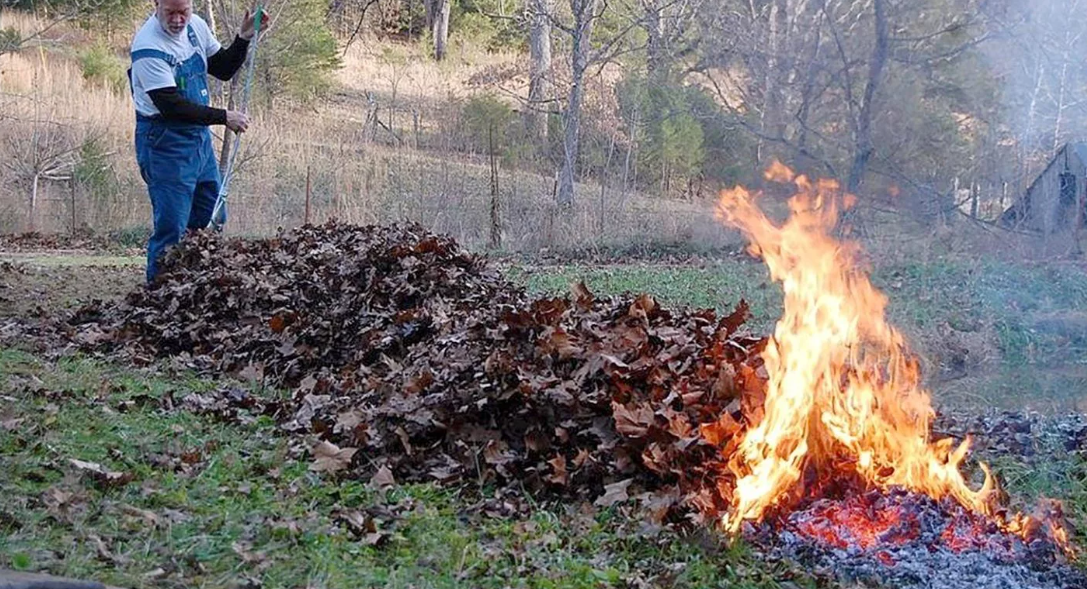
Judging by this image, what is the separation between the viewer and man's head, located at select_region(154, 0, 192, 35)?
736 cm

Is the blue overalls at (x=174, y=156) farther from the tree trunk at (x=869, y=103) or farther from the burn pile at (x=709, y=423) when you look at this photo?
the tree trunk at (x=869, y=103)

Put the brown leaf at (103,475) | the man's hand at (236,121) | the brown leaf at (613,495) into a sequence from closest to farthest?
the brown leaf at (103,475) → the brown leaf at (613,495) → the man's hand at (236,121)

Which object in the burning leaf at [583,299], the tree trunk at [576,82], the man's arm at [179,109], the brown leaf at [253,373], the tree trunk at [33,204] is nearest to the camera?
the burning leaf at [583,299]

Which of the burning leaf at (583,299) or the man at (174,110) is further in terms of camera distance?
the man at (174,110)

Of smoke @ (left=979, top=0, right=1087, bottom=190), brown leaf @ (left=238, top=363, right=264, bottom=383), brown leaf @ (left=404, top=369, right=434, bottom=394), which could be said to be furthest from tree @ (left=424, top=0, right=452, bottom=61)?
brown leaf @ (left=404, top=369, right=434, bottom=394)

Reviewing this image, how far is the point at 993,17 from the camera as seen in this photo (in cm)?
1508

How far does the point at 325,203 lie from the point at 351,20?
16667 mm

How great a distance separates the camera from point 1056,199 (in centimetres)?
1471

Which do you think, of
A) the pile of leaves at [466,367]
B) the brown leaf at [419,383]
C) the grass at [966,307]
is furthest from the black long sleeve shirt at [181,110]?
the grass at [966,307]

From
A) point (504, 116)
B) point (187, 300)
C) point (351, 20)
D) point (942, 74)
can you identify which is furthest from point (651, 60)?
point (187, 300)

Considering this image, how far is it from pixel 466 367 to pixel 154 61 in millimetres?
3679

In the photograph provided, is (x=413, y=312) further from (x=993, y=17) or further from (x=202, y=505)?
(x=993, y=17)

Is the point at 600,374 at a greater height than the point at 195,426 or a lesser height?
greater

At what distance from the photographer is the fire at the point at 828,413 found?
4.11 meters
